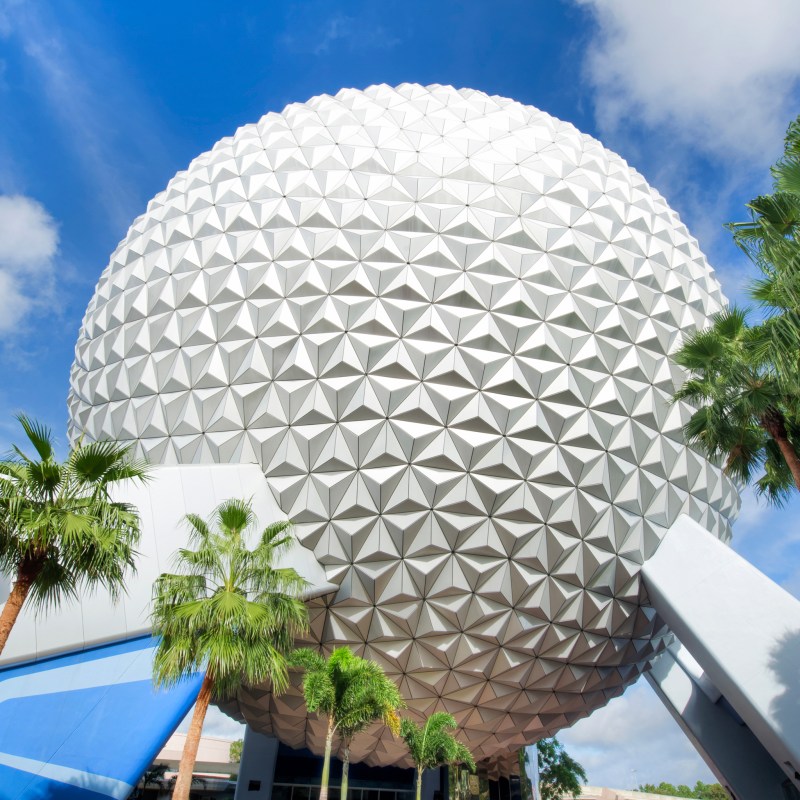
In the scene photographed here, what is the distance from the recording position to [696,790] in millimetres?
84562

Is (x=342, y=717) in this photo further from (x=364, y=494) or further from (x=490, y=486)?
(x=490, y=486)

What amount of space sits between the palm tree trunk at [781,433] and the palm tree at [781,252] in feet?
4.87

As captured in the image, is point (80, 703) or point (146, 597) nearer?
point (80, 703)

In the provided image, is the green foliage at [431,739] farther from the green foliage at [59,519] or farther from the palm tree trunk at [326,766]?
the green foliage at [59,519]

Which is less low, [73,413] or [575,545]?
[73,413]

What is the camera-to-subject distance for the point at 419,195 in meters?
15.3

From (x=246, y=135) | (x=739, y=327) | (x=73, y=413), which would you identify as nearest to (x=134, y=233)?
(x=246, y=135)

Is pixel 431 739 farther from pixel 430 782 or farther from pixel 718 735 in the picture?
pixel 430 782

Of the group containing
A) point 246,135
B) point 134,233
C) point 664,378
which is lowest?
point 664,378

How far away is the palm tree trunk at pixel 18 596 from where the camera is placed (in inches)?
268

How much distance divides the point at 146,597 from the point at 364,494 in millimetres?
4686

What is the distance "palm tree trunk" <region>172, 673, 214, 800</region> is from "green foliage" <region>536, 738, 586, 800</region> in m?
27.0

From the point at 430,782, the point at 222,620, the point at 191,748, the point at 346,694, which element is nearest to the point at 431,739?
the point at 346,694

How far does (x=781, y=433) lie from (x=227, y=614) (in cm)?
895
